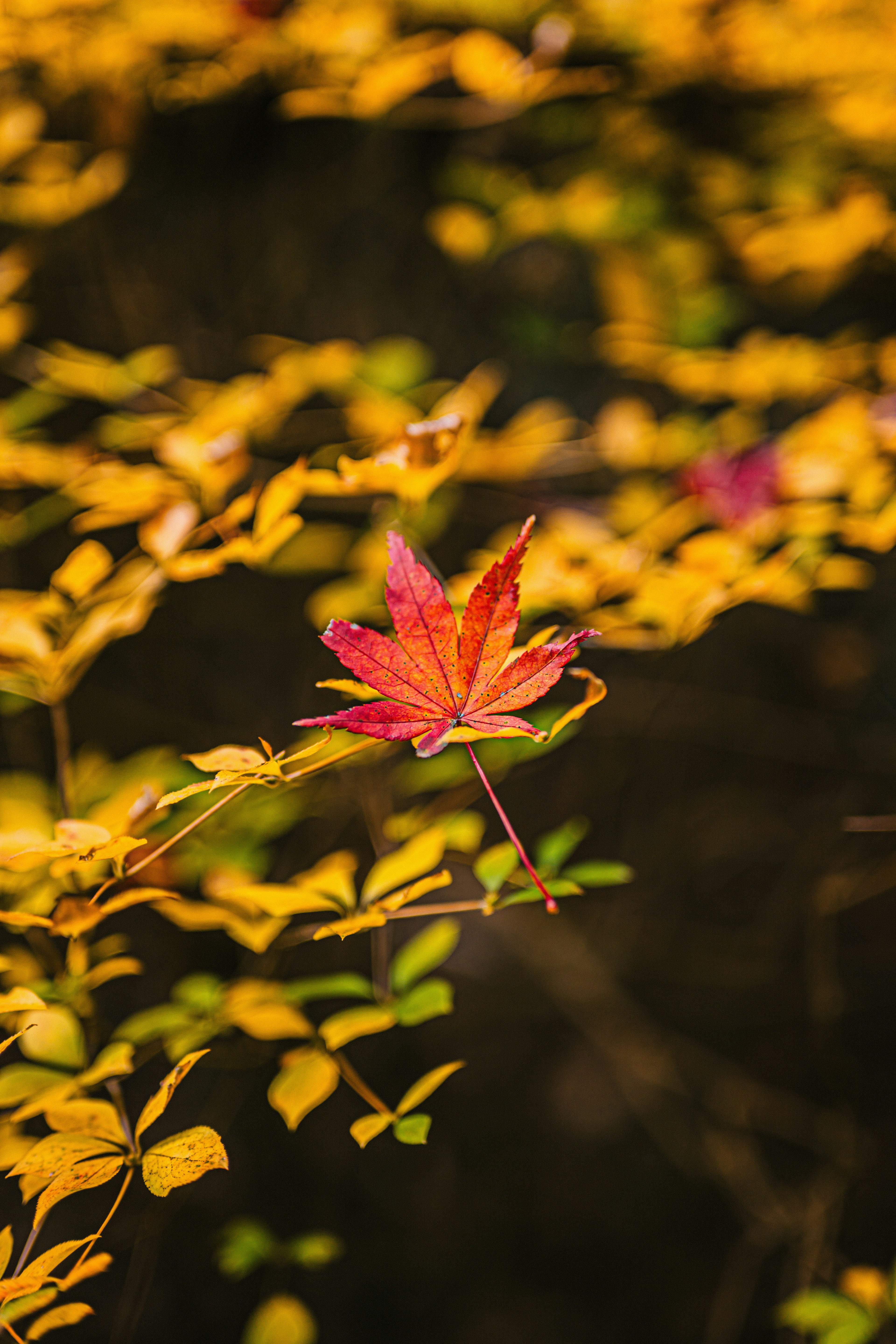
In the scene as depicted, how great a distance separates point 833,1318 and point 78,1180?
72cm

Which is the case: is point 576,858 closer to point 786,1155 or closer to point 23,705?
point 786,1155

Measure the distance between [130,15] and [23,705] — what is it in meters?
0.96

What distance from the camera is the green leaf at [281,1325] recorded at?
713mm

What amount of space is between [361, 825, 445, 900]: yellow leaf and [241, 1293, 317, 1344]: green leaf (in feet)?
1.73

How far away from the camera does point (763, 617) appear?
138 cm

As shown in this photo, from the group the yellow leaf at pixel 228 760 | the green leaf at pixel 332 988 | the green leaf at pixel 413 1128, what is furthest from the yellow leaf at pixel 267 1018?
the yellow leaf at pixel 228 760

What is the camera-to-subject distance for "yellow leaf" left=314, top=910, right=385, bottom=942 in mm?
395

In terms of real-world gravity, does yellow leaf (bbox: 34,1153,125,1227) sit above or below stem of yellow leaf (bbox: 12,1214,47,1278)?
above

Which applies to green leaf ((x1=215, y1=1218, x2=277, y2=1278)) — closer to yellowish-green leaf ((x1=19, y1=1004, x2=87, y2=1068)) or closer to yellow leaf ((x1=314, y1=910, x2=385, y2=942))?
yellowish-green leaf ((x1=19, y1=1004, x2=87, y2=1068))

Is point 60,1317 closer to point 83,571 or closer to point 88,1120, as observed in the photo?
point 88,1120

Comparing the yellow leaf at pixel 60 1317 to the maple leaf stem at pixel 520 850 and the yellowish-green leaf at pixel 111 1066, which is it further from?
the maple leaf stem at pixel 520 850

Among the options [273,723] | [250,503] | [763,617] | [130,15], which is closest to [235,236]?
[130,15]

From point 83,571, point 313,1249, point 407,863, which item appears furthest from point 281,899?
point 313,1249

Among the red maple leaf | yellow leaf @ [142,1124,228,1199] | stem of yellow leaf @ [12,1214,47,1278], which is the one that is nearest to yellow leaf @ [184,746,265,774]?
the red maple leaf
